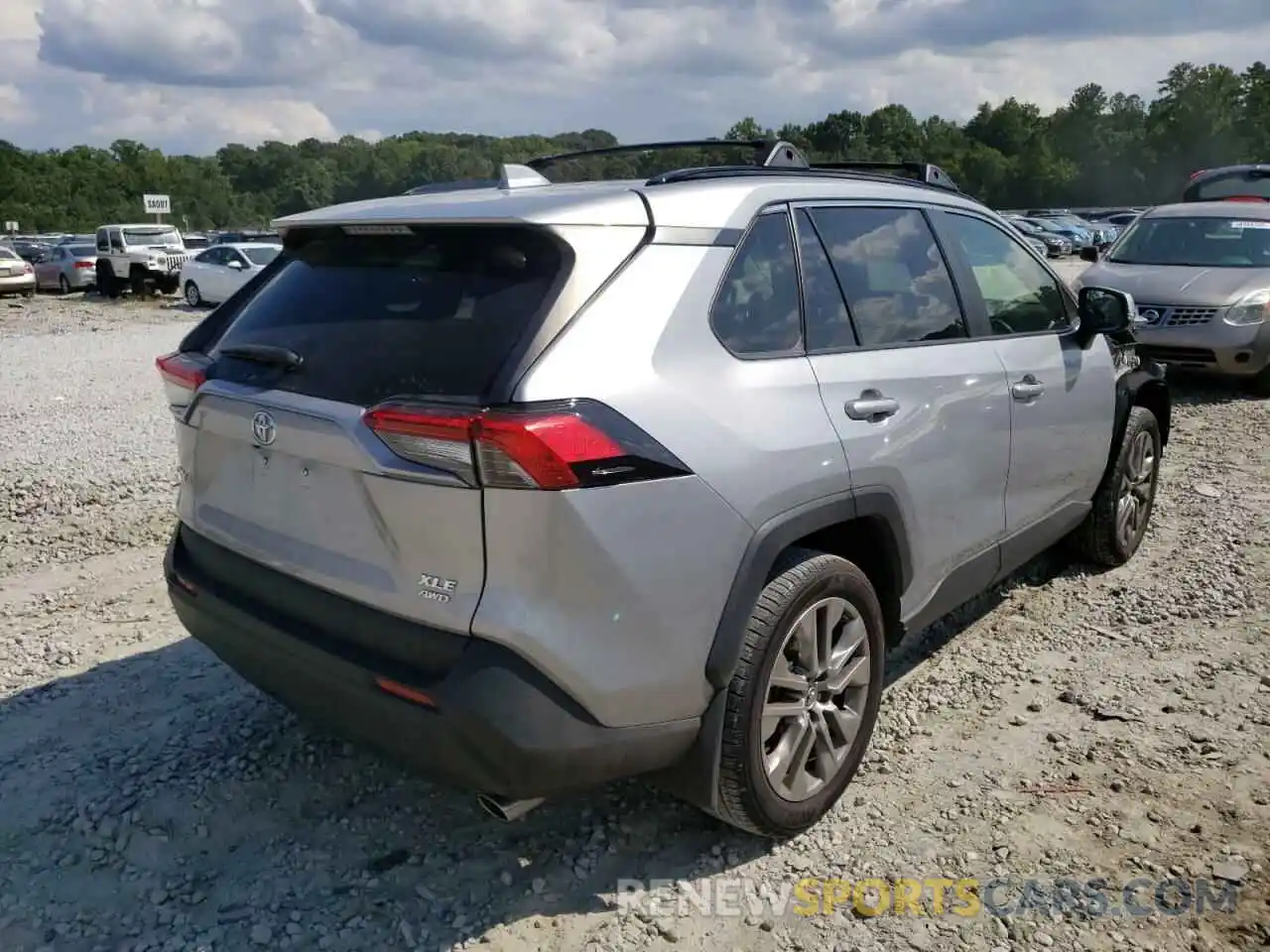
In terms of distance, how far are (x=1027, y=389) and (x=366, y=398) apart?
2527 millimetres

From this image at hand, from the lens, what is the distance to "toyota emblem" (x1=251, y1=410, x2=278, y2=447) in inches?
103

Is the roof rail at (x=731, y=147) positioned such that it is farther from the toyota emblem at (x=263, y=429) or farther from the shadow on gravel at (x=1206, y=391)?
the shadow on gravel at (x=1206, y=391)

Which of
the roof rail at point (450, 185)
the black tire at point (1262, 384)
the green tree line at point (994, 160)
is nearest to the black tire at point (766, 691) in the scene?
the roof rail at point (450, 185)

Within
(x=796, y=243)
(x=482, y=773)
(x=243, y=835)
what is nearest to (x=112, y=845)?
(x=243, y=835)

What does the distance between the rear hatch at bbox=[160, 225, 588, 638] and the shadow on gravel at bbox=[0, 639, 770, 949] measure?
0.88 m

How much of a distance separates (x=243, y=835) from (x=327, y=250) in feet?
5.70

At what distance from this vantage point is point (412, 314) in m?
2.55

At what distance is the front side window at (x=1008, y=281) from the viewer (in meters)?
3.86

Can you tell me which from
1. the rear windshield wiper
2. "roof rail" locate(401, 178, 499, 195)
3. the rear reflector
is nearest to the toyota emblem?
the rear windshield wiper

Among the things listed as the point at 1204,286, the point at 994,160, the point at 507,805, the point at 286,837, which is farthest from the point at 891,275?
the point at 994,160

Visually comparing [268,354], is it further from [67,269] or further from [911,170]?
[67,269]

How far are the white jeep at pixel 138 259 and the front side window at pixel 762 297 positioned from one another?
26461 millimetres

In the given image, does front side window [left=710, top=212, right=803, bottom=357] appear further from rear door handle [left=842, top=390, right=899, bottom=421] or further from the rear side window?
the rear side window

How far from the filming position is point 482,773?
234 centimetres
